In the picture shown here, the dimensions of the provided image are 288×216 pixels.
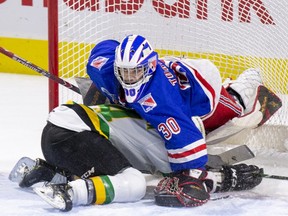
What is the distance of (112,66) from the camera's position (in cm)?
327

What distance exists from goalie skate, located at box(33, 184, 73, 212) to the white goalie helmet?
43 centimetres

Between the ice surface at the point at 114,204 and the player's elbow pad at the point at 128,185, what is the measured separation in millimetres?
25

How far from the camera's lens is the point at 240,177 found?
3.31 metres

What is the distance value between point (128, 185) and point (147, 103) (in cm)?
29

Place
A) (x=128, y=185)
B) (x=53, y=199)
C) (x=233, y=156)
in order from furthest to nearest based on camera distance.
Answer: (x=233, y=156) < (x=128, y=185) < (x=53, y=199)

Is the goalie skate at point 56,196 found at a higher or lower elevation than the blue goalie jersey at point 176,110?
lower

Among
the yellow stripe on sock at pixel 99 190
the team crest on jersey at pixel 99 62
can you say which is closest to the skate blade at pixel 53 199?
the yellow stripe on sock at pixel 99 190

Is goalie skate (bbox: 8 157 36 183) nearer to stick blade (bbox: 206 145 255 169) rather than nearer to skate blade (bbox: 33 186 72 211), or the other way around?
skate blade (bbox: 33 186 72 211)

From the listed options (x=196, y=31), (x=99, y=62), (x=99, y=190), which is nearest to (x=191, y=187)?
(x=99, y=190)

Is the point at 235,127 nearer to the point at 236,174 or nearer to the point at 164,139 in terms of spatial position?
the point at 236,174

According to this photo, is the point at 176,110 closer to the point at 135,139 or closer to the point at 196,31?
the point at 135,139

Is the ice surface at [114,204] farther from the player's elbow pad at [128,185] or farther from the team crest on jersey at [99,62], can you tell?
the team crest on jersey at [99,62]

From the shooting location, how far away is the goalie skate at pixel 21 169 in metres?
3.27

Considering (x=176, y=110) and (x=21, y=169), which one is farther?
(x=21, y=169)
